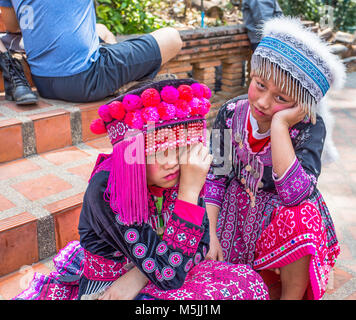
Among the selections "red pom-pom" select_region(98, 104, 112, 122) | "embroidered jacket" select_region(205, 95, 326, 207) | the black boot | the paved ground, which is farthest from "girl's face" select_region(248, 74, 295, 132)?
the black boot

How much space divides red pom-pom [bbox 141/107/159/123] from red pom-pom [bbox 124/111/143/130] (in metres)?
0.02

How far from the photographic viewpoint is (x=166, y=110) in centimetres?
149

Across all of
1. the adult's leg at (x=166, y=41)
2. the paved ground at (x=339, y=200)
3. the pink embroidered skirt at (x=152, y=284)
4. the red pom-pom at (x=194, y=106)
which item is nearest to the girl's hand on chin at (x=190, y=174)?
the red pom-pom at (x=194, y=106)

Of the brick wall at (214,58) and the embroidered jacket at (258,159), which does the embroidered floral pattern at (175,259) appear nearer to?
the embroidered jacket at (258,159)

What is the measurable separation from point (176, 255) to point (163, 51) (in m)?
2.26

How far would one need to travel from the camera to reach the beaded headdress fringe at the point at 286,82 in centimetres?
185

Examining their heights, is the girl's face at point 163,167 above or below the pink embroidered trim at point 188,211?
above

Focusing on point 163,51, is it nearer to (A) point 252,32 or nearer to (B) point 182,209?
(A) point 252,32

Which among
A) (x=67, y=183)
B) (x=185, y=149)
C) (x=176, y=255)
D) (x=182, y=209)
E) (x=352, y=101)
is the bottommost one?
(x=352, y=101)

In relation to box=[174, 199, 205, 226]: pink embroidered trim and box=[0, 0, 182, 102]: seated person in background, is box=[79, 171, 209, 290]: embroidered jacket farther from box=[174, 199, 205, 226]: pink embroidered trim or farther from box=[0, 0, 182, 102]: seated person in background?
box=[0, 0, 182, 102]: seated person in background

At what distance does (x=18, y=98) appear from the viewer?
3137mm

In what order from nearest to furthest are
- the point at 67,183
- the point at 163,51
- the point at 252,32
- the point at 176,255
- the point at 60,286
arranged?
the point at 176,255 < the point at 60,286 < the point at 67,183 < the point at 163,51 < the point at 252,32

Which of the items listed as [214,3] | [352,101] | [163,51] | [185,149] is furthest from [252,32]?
[214,3]

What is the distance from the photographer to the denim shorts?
3.23 m
